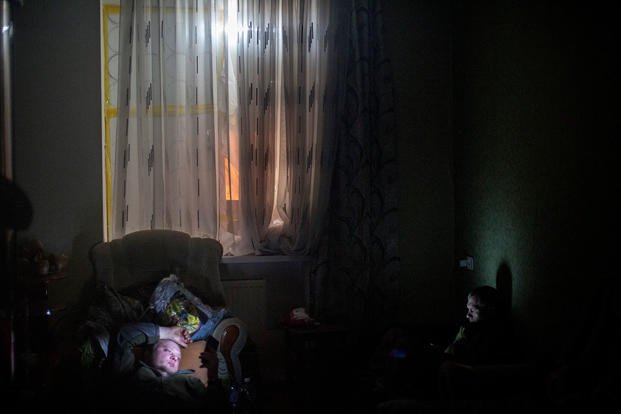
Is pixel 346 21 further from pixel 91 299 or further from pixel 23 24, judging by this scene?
pixel 91 299

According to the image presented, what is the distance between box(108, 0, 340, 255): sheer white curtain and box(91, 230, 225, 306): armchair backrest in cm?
21

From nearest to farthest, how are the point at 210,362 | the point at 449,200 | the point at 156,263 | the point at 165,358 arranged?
the point at 165,358 → the point at 210,362 → the point at 156,263 → the point at 449,200

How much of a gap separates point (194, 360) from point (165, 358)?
0.23 m

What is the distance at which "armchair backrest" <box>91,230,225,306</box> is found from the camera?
11.1ft

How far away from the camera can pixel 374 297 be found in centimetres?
387

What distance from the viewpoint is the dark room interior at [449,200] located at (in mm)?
2330

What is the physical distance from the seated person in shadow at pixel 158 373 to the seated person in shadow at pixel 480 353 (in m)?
1.14

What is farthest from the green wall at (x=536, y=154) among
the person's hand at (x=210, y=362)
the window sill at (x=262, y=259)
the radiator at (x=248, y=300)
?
the person's hand at (x=210, y=362)

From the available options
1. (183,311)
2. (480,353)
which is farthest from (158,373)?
(480,353)

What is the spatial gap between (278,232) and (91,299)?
3.98 feet

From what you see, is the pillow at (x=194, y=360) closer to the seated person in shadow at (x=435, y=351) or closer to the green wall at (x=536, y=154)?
the seated person in shadow at (x=435, y=351)

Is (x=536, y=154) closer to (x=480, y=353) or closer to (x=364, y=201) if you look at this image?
(x=480, y=353)

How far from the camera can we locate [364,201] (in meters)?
3.81

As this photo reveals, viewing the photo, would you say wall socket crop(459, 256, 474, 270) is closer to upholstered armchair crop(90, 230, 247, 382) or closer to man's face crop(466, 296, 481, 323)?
man's face crop(466, 296, 481, 323)
